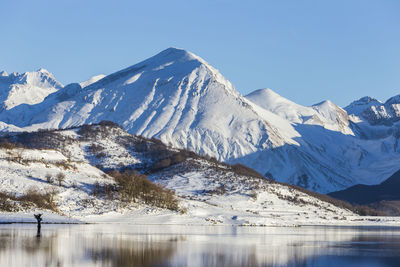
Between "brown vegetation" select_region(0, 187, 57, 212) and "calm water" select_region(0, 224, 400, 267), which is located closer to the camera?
"calm water" select_region(0, 224, 400, 267)

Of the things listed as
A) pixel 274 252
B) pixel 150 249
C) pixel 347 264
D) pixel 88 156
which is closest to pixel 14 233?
pixel 150 249

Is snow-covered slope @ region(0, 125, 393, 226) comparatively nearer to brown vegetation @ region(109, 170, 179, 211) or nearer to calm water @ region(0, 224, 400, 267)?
brown vegetation @ region(109, 170, 179, 211)

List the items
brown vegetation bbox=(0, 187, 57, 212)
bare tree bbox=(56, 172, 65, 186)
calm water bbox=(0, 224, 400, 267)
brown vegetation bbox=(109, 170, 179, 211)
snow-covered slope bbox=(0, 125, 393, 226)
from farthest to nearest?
brown vegetation bbox=(109, 170, 179, 211) < bare tree bbox=(56, 172, 65, 186) < snow-covered slope bbox=(0, 125, 393, 226) < brown vegetation bbox=(0, 187, 57, 212) < calm water bbox=(0, 224, 400, 267)

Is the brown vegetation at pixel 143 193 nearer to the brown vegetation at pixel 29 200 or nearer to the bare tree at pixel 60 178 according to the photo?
the bare tree at pixel 60 178

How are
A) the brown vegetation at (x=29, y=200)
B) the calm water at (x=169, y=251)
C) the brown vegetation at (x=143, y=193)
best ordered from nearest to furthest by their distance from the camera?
the calm water at (x=169, y=251) < the brown vegetation at (x=29, y=200) < the brown vegetation at (x=143, y=193)

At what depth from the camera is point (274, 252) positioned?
50.0m

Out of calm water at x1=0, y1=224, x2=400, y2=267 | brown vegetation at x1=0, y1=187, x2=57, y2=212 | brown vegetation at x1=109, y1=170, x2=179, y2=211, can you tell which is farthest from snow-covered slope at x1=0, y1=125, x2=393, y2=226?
calm water at x1=0, y1=224, x2=400, y2=267

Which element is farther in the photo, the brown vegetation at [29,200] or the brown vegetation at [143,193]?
the brown vegetation at [143,193]

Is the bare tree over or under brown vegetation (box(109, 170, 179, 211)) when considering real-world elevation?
over

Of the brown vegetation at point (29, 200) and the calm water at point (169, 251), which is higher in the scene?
the brown vegetation at point (29, 200)

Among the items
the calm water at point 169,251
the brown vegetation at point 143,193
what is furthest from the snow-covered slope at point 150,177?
the calm water at point 169,251

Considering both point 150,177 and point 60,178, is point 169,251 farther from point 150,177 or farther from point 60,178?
point 150,177

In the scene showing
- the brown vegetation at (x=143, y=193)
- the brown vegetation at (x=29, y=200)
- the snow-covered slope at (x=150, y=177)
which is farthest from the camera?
the brown vegetation at (x=143, y=193)

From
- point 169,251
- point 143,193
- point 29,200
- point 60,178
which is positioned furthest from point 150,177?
point 169,251
